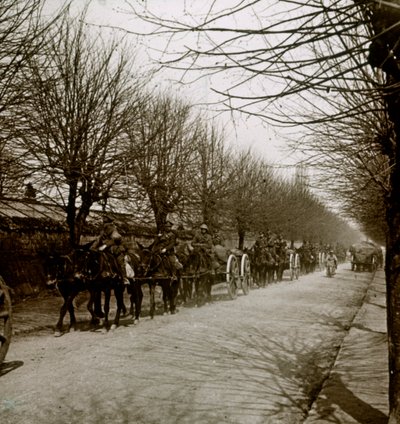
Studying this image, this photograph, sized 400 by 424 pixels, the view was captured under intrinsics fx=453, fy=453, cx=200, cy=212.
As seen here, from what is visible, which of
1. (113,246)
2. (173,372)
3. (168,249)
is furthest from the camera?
(168,249)

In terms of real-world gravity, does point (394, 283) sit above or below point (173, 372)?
above

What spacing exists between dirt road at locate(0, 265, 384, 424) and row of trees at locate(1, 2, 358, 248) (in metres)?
3.44

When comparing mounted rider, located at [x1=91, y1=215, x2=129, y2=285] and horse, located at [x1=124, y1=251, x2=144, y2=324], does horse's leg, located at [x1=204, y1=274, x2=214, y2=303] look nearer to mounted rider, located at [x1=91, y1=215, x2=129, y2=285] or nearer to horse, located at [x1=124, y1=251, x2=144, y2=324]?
horse, located at [x1=124, y1=251, x2=144, y2=324]

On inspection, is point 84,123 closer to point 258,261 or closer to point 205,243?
point 205,243

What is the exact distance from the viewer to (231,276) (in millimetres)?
14938

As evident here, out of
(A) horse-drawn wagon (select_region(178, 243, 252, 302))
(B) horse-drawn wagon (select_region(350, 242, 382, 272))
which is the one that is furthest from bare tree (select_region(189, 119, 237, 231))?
(B) horse-drawn wagon (select_region(350, 242, 382, 272))

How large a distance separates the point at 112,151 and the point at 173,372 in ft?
30.7

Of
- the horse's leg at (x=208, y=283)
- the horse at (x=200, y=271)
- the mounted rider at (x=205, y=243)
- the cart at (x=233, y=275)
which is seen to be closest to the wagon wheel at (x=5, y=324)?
the horse at (x=200, y=271)

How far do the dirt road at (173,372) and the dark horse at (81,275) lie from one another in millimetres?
603

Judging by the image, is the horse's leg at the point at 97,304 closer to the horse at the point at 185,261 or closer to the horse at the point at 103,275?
the horse at the point at 103,275

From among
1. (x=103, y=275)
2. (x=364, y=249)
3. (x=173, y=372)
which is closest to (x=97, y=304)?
(x=103, y=275)

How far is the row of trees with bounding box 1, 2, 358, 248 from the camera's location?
9227mm

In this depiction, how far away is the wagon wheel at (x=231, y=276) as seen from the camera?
1468 centimetres

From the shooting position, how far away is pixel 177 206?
18484mm
